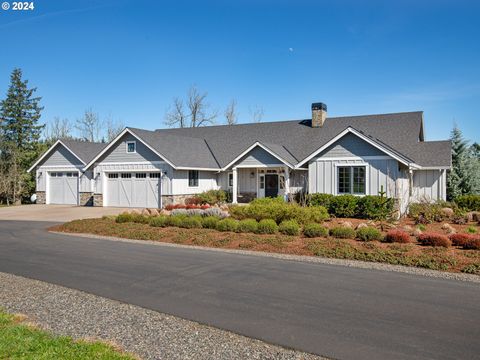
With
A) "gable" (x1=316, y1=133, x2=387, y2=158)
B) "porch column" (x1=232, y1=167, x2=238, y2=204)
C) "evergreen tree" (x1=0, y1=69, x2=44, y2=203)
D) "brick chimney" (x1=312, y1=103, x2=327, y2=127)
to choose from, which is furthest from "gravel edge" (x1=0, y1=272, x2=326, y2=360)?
"evergreen tree" (x1=0, y1=69, x2=44, y2=203)

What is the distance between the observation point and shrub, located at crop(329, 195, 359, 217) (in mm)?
19938

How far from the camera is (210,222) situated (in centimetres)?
1631

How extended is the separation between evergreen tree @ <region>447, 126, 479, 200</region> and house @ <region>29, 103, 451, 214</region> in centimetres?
283

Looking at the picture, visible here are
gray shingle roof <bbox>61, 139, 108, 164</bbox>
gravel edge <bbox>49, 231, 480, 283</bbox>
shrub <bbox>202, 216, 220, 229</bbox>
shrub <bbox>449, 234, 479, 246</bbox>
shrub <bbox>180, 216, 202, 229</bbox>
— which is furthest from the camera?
gray shingle roof <bbox>61, 139, 108, 164</bbox>

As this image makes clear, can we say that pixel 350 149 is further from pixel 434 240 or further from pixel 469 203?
pixel 434 240

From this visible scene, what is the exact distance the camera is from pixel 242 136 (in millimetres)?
32781

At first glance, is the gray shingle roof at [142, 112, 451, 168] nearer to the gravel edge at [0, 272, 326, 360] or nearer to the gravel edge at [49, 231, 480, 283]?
the gravel edge at [49, 231, 480, 283]

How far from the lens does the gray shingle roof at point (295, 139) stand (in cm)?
2511

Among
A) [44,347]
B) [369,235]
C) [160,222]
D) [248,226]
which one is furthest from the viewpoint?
[160,222]

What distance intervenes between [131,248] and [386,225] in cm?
986

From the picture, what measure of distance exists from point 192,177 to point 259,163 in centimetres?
497

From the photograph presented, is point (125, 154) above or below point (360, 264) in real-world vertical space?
above

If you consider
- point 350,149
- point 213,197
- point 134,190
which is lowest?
point 213,197

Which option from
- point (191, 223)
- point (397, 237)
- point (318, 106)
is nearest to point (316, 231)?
point (397, 237)
